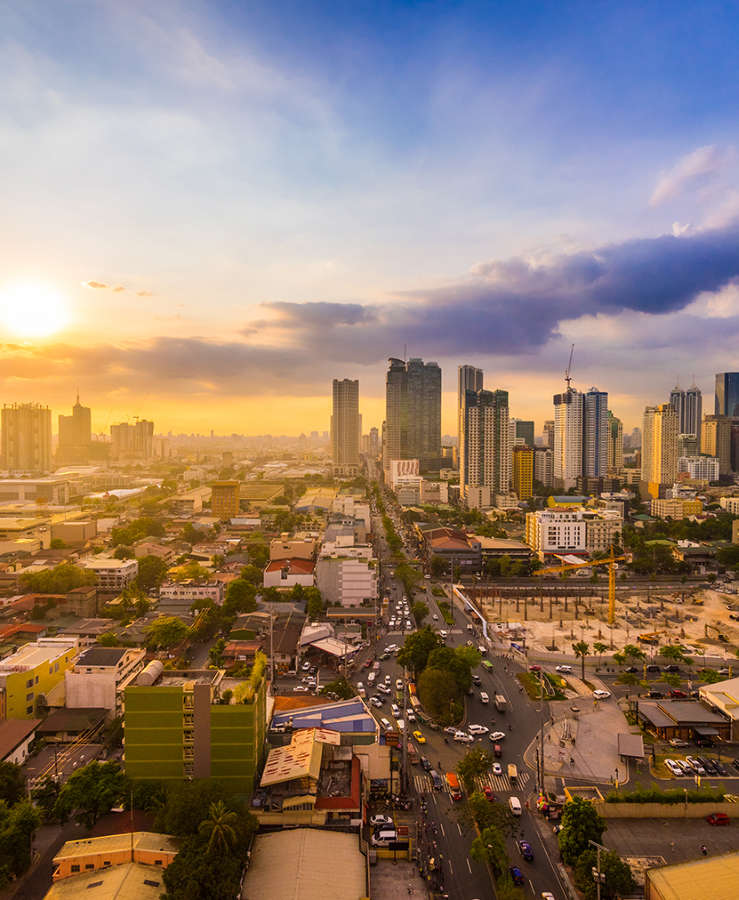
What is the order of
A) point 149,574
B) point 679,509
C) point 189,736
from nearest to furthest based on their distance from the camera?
point 189,736
point 149,574
point 679,509

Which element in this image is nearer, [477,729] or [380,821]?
[380,821]

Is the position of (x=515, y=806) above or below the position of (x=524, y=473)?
below

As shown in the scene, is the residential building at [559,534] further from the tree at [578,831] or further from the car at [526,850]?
the tree at [578,831]

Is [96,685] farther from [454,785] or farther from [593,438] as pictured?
[593,438]

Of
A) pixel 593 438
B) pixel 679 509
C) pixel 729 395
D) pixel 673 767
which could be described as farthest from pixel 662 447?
pixel 673 767

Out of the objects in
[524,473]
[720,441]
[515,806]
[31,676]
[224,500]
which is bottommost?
[515,806]

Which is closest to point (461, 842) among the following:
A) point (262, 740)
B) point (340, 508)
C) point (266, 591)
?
point (262, 740)

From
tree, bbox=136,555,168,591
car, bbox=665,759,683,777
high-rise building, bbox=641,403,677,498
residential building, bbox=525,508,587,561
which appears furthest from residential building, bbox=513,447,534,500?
car, bbox=665,759,683,777
